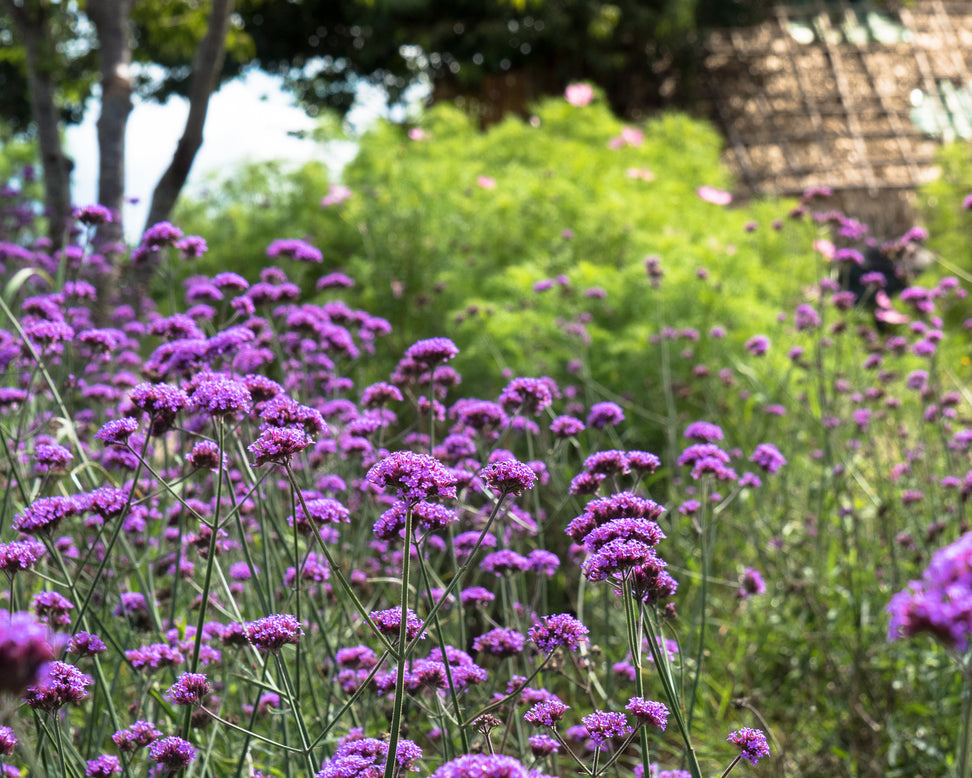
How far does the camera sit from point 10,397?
2.76m

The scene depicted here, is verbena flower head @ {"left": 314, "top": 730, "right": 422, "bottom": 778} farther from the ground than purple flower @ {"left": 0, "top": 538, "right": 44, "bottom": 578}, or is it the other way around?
purple flower @ {"left": 0, "top": 538, "right": 44, "bottom": 578}

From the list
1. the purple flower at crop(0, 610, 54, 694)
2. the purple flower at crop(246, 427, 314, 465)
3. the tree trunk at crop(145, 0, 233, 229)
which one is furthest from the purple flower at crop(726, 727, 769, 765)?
the tree trunk at crop(145, 0, 233, 229)

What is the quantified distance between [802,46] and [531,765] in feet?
50.2

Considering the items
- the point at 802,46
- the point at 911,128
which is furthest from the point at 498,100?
the point at 911,128

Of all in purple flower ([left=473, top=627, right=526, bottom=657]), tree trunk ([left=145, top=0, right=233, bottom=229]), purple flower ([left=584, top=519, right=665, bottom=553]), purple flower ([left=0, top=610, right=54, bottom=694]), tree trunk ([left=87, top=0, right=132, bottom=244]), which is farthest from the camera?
tree trunk ([left=87, top=0, right=132, bottom=244])

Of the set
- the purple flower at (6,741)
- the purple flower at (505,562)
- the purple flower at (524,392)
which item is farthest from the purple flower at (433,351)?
the purple flower at (6,741)

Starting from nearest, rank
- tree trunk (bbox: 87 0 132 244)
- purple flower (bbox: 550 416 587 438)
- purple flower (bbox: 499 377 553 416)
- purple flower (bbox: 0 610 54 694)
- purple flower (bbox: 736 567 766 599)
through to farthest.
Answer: purple flower (bbox: 0 610 54 694), purple flower (bbox: 499 377 553 416), purple flower (bbox: 550 416 587 438), purple flower (bbox: 736 567 766 599), tree trunk (bbox: 87 0 132 244)

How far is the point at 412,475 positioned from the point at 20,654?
2.35 feet

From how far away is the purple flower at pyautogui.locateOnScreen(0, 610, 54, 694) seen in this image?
0.70 meters

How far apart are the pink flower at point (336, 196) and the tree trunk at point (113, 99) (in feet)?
4.95

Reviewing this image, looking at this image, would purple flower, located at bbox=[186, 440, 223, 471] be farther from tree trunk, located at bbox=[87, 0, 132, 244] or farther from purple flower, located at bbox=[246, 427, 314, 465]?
tree trunk, located at bbox=[87, 0, 132, 244]

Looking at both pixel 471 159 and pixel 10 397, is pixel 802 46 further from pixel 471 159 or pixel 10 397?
pixel 10 397

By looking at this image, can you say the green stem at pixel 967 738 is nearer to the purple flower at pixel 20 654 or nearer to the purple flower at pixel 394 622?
the purple flower at pixel 20 654

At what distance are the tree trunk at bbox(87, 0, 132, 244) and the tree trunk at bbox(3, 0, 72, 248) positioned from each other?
540 millimetres
